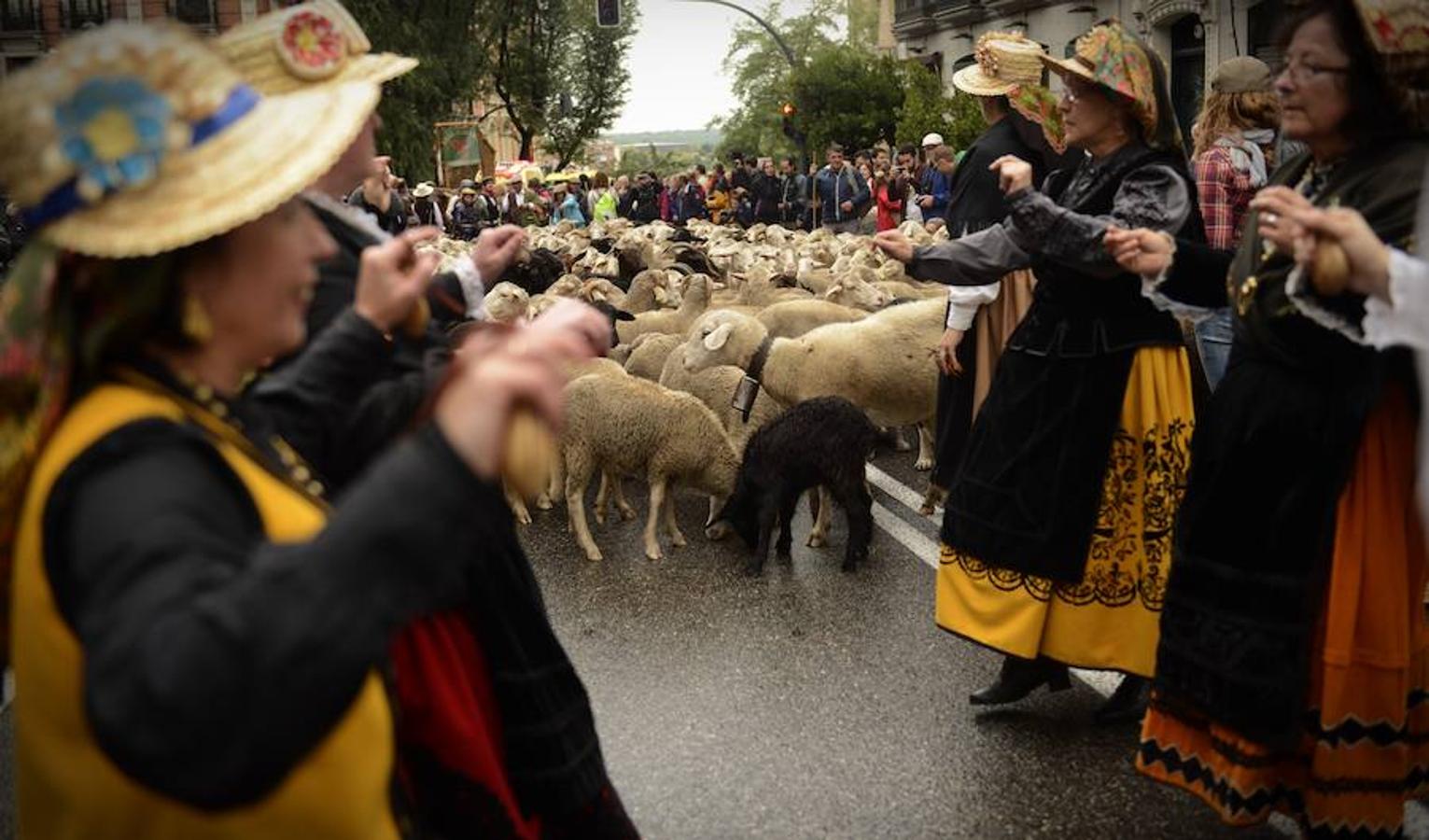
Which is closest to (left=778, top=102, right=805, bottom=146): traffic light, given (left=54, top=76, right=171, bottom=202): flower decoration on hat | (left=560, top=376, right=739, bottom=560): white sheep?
(left=560, top=376, right=739, bottom=560): white sheep

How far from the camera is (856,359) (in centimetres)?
809

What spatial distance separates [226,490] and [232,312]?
243 mm

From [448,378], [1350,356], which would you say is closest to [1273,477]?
[1350,356]

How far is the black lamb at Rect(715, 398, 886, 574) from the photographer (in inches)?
257

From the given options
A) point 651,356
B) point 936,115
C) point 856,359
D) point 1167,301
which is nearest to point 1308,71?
→ point 1167,301

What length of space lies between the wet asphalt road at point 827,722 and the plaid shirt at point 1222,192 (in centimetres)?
202

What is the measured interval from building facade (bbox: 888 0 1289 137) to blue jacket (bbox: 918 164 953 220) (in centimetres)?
166

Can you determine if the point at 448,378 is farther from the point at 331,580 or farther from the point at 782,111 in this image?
the point at 782,111

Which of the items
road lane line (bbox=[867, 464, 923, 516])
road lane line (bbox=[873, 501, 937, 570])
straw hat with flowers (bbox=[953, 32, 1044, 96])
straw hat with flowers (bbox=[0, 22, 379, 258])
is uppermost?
straw hat with flowers (bbox=[953, 32, 1044, 96])

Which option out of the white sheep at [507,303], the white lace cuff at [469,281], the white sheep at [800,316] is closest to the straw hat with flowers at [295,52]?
the white lace cuff at [469,281]

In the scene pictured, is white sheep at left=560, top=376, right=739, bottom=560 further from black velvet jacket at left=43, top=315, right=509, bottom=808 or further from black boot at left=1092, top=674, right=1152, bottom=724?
black velvet jacket at left=43, top=315, right=509, bottom=808

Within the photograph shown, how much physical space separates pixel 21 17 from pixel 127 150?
206ft

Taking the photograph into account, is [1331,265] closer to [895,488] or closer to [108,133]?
[108,133]

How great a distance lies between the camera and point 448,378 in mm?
1448
